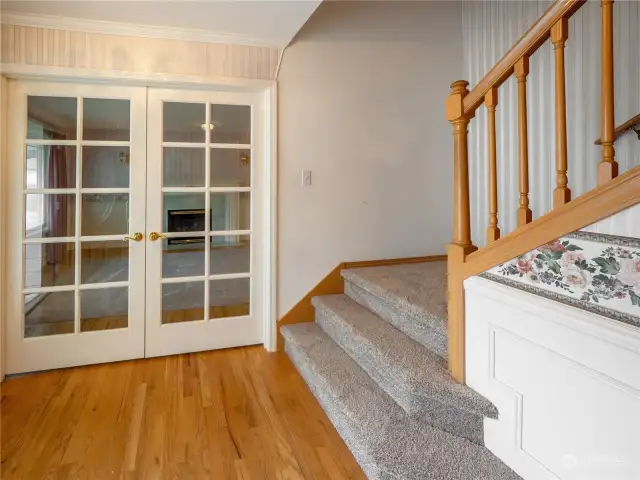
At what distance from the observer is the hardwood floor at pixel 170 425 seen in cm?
175

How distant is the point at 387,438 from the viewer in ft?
5.33

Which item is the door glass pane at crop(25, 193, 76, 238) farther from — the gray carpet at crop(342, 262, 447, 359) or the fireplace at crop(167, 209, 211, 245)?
the gray carpet at crop(342, 262, 447, 359)

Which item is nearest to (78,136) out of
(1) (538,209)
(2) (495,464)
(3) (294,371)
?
(3) (294,371)

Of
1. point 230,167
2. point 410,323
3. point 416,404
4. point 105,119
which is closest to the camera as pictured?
point 416,404

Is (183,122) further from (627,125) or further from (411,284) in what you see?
(627,125)

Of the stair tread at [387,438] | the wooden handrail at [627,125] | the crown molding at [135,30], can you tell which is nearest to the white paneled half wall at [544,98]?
the wooden handrail at [627,125]

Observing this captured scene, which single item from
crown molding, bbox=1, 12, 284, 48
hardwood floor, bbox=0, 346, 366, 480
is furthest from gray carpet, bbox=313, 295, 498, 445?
crown molding, bbox=1, 12, 284, 48

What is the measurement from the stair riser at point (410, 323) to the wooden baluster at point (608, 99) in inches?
40.9

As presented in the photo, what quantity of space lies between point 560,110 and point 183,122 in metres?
2.35

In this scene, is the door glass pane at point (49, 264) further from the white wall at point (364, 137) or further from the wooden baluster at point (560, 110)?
the wooden baluster at point (560, 110)

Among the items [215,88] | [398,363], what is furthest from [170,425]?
[215,88]

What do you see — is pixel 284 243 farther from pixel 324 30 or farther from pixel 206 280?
pixel 324 30

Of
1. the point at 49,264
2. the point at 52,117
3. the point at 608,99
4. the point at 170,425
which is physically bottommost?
the point at 170,425

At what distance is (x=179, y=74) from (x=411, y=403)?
2433 millimetres
